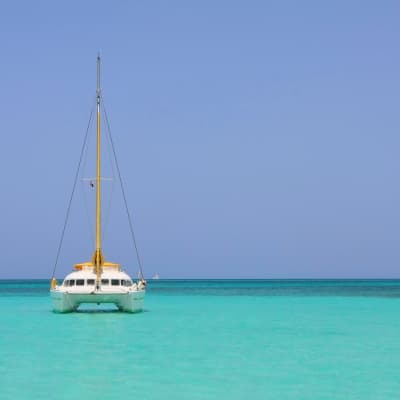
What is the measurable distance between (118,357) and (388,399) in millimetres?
9381

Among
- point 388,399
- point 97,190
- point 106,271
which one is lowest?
point 388,399

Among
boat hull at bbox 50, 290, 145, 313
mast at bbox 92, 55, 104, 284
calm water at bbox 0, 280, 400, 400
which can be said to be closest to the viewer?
calm water at bbox 0, 280, 400, 400

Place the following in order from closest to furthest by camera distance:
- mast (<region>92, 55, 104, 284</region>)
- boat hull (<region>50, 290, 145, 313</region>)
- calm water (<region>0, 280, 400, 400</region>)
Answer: calm water (<region>0, 280, 400, 400</region>) < boat hull (<region>50, 290, 145, 313</region>) < mast (<region>92, 55, 104, 284</region>)

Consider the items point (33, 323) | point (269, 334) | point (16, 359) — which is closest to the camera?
point (16, 359)

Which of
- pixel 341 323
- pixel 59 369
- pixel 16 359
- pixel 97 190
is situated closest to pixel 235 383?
pixel 59 369

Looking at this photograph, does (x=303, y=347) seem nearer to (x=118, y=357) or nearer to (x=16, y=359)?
(x=118, y=357)

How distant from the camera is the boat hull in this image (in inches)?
1581

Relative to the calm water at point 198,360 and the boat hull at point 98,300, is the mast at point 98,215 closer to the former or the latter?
the boat hull at point 98,300

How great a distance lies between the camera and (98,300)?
131 feet

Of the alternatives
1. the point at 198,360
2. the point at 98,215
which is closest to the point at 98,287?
the point at 98,215

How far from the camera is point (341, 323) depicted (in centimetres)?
3938

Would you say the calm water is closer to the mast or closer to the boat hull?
the boat hull

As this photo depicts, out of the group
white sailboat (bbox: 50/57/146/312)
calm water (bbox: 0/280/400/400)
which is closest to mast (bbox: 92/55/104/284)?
white sailboat (bbox: 50/57/146/312)

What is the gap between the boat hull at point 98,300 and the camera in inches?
1581
